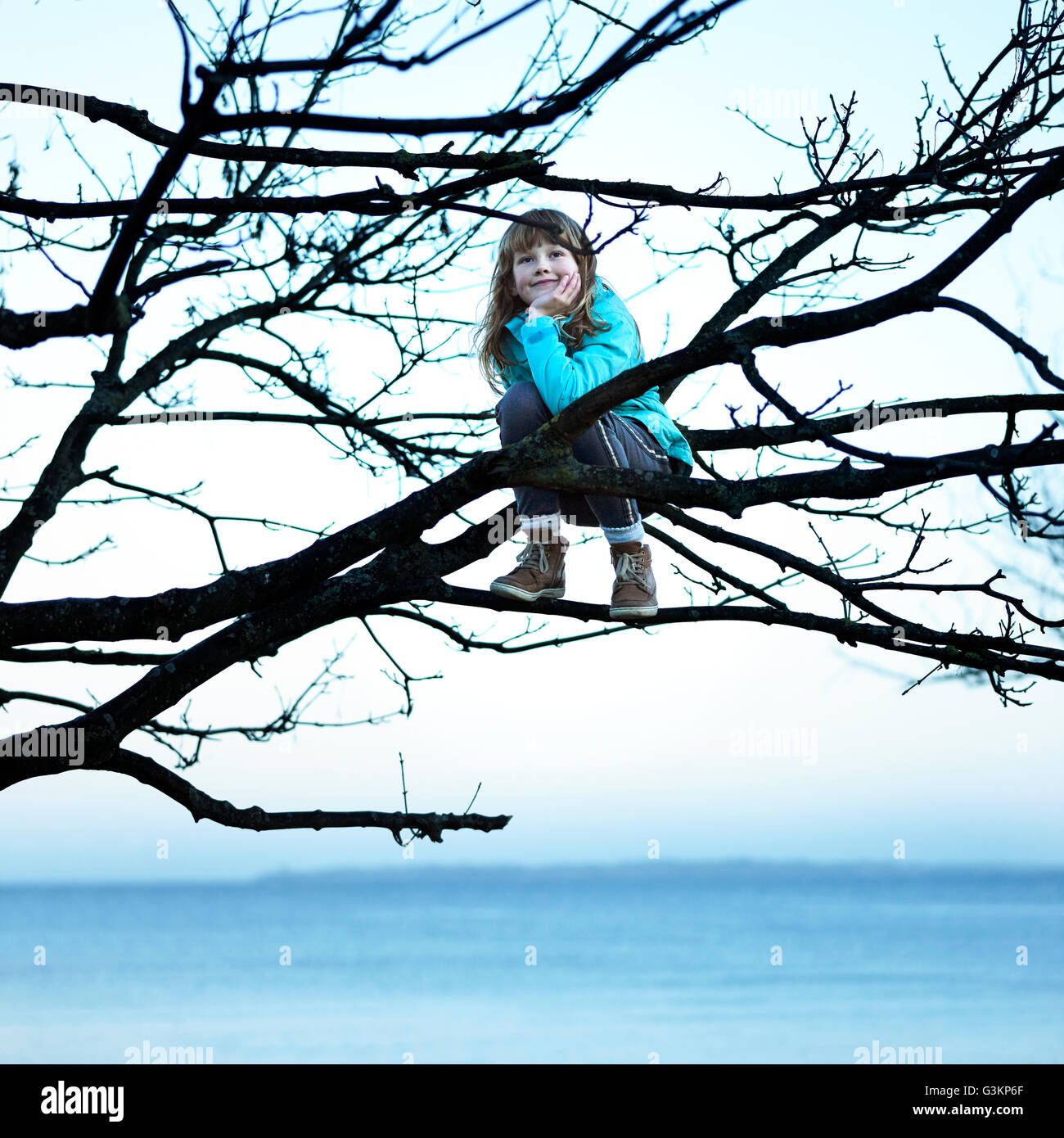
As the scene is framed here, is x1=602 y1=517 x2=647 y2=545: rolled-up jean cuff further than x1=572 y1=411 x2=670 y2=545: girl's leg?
Yes

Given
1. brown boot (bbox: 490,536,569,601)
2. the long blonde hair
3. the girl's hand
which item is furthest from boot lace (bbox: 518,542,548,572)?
the girl's hand

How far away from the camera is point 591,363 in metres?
3.64

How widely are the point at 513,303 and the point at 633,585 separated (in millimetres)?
989

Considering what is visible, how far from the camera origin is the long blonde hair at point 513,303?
3803mm

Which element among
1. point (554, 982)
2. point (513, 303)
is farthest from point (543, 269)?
point (554, 982)

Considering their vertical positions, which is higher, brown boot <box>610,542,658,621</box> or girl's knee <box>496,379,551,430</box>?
girl's knee <box>496,379,551,430</box>

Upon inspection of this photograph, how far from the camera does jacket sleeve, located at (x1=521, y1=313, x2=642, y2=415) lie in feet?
11.6

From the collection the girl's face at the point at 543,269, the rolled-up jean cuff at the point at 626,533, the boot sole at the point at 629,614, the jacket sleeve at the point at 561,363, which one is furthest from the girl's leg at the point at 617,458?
the girl's face at the point at 543,269

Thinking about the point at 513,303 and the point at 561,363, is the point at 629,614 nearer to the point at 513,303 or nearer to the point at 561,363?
the point at 561,363

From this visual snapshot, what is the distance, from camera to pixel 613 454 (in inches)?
144

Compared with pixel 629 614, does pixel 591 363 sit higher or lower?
higher

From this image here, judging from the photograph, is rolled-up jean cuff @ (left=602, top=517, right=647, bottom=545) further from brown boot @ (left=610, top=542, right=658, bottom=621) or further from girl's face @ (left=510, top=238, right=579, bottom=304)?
girl's face @ (left=510, top=238, right=579, bottom=304)

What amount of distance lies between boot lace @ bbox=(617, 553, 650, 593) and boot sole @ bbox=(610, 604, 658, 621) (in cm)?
11
